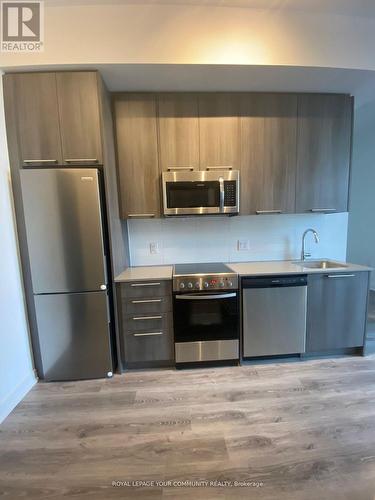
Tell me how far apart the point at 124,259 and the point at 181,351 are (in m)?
1.08

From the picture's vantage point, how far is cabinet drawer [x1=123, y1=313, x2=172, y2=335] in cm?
210

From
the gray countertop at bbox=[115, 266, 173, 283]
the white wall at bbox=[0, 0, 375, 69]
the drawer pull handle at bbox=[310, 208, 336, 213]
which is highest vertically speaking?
the white wall at bbox=[0, 0, 375, 69]

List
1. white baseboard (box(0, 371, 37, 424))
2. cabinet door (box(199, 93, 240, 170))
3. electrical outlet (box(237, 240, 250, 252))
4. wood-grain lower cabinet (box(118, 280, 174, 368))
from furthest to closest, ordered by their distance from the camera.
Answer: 1. electrical outlet (box(237, 240, 250, 252))
2. cabinet door (box(199, 93, 240, 170))
3. wood-grain lower cabinet (box(118, 280, 174, 368))
4. white baseboard (box(0, 371, 37, 424))

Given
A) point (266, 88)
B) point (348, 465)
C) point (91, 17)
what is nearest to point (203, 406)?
point (348, 465)

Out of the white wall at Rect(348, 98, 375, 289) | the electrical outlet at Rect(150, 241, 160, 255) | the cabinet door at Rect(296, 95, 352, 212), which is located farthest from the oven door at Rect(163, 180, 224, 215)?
the white wall at Rect(348, 98, 375, 289)

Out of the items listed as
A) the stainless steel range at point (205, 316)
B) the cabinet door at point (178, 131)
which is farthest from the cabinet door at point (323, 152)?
the stainless steel range at point (205, 316)

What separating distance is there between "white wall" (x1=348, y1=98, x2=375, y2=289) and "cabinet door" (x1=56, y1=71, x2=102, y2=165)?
12.4 ft

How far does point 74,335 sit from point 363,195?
469cm

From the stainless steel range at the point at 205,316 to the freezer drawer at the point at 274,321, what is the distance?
0.40 ft

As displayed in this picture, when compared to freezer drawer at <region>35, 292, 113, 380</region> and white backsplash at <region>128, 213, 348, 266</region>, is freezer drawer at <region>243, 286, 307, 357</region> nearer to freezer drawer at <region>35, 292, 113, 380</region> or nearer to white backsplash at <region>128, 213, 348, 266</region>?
white backsplash at <region>128, 213, 348, 266</region>

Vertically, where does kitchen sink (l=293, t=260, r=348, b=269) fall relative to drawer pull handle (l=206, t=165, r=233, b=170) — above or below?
below

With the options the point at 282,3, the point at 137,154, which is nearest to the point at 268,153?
the point at 282,3

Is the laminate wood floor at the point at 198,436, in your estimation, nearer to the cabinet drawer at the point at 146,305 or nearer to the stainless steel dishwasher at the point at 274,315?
the stainless steel dishwasher at the point at 274,315

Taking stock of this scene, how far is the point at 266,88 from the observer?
7.21ft
